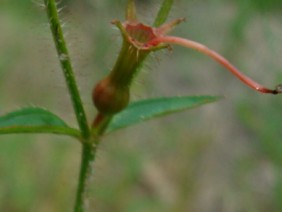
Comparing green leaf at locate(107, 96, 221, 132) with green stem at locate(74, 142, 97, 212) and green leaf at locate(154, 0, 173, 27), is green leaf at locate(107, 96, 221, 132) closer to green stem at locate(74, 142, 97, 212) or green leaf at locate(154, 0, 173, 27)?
green stem at locate(74, 142, 97, 212)

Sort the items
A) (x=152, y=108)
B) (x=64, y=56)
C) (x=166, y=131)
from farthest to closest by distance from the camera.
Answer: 1. (x=166, y=131)
2. (x=152, y=108)
3. (x=64, y=56)

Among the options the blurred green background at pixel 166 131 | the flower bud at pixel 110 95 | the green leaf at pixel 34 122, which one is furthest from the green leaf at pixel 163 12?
the blurred green background at pixel 166 131

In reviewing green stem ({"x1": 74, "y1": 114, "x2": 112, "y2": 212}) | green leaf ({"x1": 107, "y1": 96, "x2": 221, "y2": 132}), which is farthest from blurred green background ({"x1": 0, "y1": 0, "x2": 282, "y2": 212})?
green stem ({"x1": 74, "y1": 114, "x2": 112, "y2": 212})

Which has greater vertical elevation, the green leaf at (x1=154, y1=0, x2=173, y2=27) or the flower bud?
the green leaf at (x1=154, y1=0, x2=173, y2=27)

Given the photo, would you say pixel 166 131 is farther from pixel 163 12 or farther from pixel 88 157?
pixel 163 12

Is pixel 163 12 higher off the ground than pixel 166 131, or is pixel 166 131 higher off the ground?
pixel 163 12

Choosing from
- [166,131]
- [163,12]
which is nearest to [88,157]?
[163,12]
